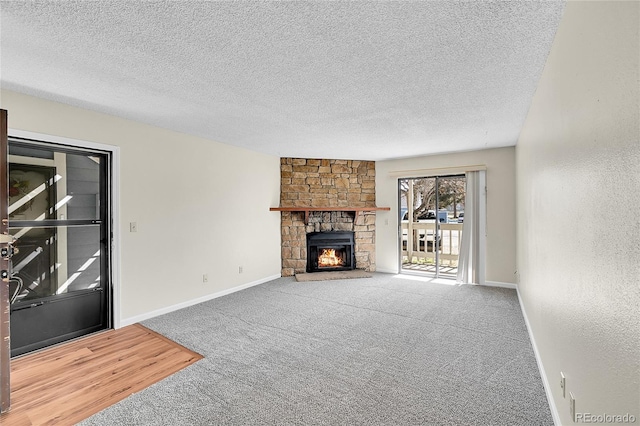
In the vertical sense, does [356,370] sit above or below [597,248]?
below

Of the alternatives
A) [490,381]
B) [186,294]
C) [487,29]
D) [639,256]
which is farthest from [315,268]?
[639,256]

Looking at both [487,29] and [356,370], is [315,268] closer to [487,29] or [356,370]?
[356,370]

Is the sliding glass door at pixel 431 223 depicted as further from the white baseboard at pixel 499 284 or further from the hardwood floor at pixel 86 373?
the hardwood floor at pixel 86 373

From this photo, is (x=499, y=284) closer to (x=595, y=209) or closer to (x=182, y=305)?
(x=595, y=209)

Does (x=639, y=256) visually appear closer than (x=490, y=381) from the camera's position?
Yes

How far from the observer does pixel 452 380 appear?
7.21 ft

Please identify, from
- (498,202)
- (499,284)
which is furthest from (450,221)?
(499,284)

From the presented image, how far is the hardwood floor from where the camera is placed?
196cm

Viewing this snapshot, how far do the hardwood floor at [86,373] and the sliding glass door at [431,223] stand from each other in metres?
4.61

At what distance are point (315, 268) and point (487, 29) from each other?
194 inches

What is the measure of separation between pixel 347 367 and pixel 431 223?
4.18m

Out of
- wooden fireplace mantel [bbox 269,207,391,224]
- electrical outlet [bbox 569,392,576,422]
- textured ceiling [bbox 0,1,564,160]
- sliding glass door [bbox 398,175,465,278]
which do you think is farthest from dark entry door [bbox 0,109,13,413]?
sliding glass door [bbox 398,175,465,278]

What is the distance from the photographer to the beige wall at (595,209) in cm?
88

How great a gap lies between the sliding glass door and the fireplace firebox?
1.10 metres
